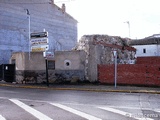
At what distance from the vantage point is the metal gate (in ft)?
80.8

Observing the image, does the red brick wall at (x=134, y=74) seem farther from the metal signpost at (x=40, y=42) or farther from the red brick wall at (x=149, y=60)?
the red brick wall at (x=149, y=60)

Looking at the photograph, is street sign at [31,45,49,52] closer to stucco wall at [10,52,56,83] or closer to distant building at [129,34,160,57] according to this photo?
stucco wall at [10,52,56,83]

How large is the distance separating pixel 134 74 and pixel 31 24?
19312 millimetres

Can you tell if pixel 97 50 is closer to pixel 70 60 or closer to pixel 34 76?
pixel 70 60

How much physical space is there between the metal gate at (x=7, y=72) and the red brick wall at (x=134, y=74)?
900cm

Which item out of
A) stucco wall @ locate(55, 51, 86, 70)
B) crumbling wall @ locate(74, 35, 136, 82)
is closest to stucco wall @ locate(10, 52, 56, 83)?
stucco wall @ locate(55, 51, 86, 70)

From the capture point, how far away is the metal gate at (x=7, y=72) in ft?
80.8

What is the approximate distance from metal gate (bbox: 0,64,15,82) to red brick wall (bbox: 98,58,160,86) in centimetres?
900

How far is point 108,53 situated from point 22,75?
8.18 m

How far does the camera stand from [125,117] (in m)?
8.63

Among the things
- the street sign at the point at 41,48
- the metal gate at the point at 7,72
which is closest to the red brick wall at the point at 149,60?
the street sign at the point at 41,48


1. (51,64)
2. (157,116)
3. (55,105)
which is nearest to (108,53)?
(51,64)

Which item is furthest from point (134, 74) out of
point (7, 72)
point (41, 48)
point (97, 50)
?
point (7, 72)

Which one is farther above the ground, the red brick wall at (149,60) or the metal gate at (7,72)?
the red brick wall at (149,60)
